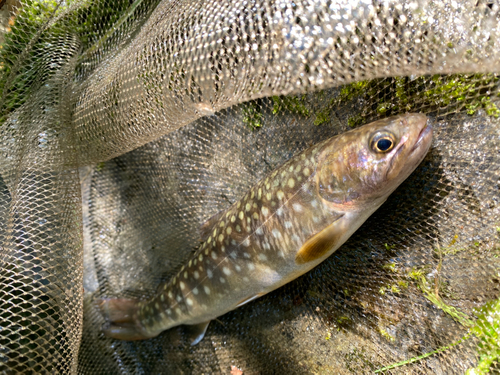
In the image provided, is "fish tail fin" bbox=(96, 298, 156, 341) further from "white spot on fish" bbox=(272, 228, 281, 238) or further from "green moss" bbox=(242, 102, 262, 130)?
"green moss" bbox=(242, 102, 262, 130)

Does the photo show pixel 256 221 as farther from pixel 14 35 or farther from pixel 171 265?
pixel 14 35

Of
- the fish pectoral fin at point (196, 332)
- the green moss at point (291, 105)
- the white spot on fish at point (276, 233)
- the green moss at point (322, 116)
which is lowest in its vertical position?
the fish pectoral fin at point (196, 332)

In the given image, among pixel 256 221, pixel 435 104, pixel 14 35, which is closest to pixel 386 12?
pixel 435 104

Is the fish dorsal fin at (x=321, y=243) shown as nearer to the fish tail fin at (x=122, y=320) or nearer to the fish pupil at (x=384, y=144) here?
the fish pupil at (x=384, y=144)

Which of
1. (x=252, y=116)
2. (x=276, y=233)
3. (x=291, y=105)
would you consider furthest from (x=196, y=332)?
(x=291, y=105)

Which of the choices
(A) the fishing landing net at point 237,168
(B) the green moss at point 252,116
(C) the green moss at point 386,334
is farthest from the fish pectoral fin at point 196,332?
(B) the green moss at point 252,116

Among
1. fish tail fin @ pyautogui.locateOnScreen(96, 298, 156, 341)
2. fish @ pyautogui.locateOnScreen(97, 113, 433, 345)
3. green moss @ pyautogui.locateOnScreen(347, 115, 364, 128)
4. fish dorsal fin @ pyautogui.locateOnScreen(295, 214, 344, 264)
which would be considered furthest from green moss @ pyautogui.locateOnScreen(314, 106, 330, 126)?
fish tail fin @ pyautogui.locateOnScreen(96, 298, 156, 341)
